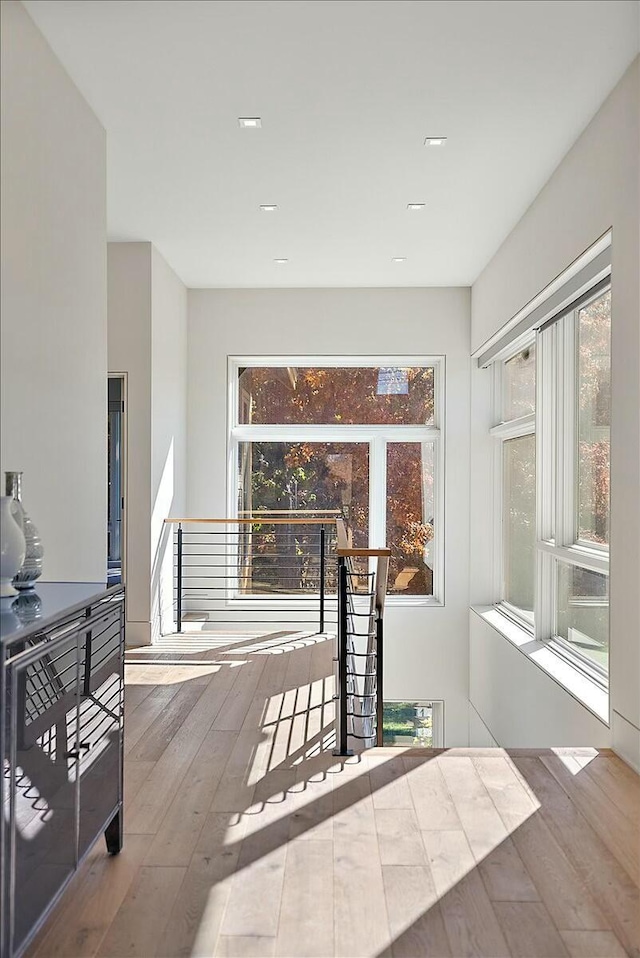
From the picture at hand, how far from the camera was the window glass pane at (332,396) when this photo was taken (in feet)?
24.4

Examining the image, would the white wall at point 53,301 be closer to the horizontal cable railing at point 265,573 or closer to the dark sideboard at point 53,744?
the dark sideboard at point 53,744

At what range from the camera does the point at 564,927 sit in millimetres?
2201

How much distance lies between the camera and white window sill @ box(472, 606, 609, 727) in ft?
13.3

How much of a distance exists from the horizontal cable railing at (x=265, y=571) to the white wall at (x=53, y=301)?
10.3 ft

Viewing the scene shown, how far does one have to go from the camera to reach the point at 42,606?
2156 mm

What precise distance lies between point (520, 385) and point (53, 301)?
381cm

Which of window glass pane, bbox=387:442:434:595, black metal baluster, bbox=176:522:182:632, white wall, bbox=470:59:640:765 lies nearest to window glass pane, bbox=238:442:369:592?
window glass pane, bbox=387:442:434:595

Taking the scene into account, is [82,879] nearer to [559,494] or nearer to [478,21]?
[478,21]

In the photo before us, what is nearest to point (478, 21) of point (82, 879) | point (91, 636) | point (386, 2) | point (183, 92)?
point (386, 2)

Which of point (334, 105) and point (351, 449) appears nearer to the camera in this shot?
point (334, 105)

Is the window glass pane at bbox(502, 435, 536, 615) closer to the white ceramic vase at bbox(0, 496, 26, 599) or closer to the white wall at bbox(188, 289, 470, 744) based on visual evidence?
the white wall at bbox(188, 289, 470, 744)

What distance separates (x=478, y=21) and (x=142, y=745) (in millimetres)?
3256

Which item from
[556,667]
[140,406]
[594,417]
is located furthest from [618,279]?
[140,406]

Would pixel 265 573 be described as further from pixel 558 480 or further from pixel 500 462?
pixel 558 480
